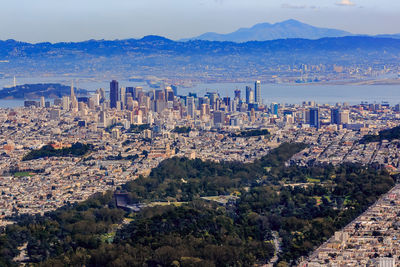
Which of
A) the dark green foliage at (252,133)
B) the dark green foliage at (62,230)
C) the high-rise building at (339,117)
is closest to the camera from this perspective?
the dark green foliage at (62,230)

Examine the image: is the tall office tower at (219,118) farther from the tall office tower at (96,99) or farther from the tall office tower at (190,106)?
the tall office tower at (96,99)

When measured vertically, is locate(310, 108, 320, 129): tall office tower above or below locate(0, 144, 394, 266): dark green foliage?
below

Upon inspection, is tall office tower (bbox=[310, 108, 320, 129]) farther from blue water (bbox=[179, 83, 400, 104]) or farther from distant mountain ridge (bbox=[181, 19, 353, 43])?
distant mountain ridge (bbox=[181, 19, 353, 43])

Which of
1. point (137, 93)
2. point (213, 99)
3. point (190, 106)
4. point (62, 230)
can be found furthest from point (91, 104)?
point (62, 230)

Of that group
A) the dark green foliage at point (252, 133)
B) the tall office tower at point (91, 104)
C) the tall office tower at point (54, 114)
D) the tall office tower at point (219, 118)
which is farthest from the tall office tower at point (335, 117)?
the tall office tower at point (91, 104)

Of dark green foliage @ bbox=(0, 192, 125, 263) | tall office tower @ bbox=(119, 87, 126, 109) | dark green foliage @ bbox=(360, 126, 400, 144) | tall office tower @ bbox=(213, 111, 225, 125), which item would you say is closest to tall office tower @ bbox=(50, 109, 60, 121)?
tall office tower @ bbox=(119, 87, 126, 109)

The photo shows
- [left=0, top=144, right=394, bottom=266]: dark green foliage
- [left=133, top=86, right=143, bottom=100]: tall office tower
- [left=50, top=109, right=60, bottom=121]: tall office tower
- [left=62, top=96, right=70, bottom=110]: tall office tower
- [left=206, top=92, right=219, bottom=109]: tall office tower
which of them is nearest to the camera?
[left=0, top=144, right=394, bottom=266]: dark green foliage
